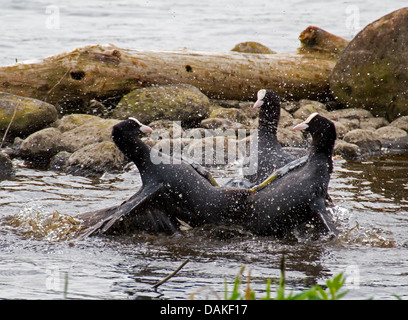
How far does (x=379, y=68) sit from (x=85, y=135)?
511 centimetres

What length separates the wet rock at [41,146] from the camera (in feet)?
32.5

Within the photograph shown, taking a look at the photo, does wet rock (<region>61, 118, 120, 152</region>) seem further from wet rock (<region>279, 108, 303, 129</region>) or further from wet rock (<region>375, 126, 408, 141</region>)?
wet rock (<region>375, 126, 408, 141</region>)

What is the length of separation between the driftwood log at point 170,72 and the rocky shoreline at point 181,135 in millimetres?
429

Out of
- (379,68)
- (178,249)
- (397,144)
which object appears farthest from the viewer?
(379,68)

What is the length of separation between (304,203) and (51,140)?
4818 mm

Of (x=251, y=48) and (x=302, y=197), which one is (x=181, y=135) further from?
(x=251, y=48)

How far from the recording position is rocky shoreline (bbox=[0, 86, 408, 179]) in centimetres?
937

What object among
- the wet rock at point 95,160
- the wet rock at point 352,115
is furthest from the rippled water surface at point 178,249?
the wet rock at point 352,115

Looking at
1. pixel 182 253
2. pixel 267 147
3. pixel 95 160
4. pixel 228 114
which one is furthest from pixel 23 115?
pixel 182 253

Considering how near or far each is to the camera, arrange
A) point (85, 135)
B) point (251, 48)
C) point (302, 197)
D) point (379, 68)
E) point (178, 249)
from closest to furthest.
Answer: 1. point (178, 249)
2. point (302, 197)
3. point (85, 135)
4. point (379, 68)
5. point (251, 48)

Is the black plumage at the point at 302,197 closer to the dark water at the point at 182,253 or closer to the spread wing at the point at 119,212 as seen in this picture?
the dark water at the point at 182,253

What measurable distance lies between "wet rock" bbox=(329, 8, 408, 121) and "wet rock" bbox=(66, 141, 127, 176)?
4.58 meters

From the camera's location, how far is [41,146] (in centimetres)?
993
